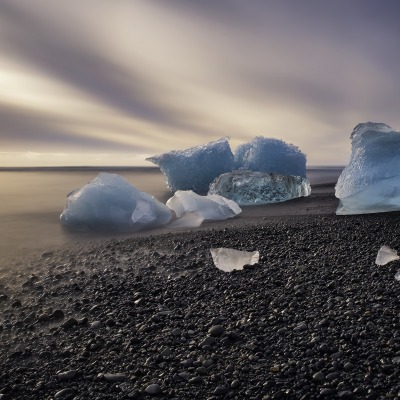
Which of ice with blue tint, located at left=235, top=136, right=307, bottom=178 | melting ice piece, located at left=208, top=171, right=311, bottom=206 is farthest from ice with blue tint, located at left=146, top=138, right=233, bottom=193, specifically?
melting ice piece, located at left=208, top=171, right=311, bottom=206

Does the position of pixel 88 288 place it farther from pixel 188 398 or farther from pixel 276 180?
pixel 276 180

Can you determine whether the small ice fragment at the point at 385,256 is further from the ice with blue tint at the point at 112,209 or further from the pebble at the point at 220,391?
the ice with blue tint at the point at 112,209

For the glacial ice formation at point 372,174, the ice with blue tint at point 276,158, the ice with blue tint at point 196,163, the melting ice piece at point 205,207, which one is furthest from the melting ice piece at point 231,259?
the ice with blue tint at point 276,158

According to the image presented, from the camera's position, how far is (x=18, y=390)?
103 inches

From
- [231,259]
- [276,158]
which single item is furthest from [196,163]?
[231,259]

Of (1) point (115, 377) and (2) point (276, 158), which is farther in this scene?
(2) point (276, 158)

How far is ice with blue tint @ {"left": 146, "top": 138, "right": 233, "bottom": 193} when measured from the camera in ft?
41.3

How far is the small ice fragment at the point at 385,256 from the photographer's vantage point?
4.32m

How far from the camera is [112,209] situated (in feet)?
25.1

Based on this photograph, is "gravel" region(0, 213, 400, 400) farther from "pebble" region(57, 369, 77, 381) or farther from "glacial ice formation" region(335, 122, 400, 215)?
"glacial ice formation" region(335, 122, 400, 215)

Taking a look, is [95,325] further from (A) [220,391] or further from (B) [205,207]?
(B) [205,207]

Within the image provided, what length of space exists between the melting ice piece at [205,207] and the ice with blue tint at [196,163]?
13.4 ft

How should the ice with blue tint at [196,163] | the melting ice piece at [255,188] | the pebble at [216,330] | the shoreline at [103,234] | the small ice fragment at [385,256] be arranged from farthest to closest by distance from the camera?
the ice with blue tint at [196,163], the melting ice piece at [255,188], the shoreline at [103,234], the small ice fragment at [385,256], the pebble at [216,330]

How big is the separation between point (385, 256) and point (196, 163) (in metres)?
8.62
